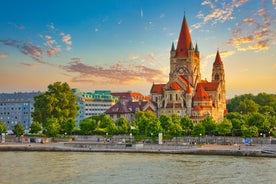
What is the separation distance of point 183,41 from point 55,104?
47.6 metres

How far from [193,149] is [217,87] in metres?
60.4

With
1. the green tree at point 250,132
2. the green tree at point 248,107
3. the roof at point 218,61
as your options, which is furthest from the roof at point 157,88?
the green tree at point 250,132

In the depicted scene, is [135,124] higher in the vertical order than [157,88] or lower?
lower

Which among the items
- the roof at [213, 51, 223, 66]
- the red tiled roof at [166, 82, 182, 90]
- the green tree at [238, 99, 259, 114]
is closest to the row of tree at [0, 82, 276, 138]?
the green tree at [238, 99, 259, 114]

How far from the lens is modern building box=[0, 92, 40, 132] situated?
502ft

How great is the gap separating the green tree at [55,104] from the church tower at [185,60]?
3448 centimetres

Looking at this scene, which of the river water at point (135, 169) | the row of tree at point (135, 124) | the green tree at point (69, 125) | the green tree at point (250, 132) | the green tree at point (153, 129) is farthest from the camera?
the green tree at point (69, 125)

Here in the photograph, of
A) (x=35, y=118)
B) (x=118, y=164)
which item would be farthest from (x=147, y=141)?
(x=35, y=118)

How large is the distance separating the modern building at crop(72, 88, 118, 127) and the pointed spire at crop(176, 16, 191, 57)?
48740mm

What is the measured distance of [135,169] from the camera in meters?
48.6

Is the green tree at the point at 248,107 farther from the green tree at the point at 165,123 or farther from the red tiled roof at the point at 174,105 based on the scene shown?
the green tree at the point at 165,123

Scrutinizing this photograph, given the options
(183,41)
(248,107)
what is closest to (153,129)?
(183,41)

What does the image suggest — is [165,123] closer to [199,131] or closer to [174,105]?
[199,131]

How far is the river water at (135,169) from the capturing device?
138 ft
